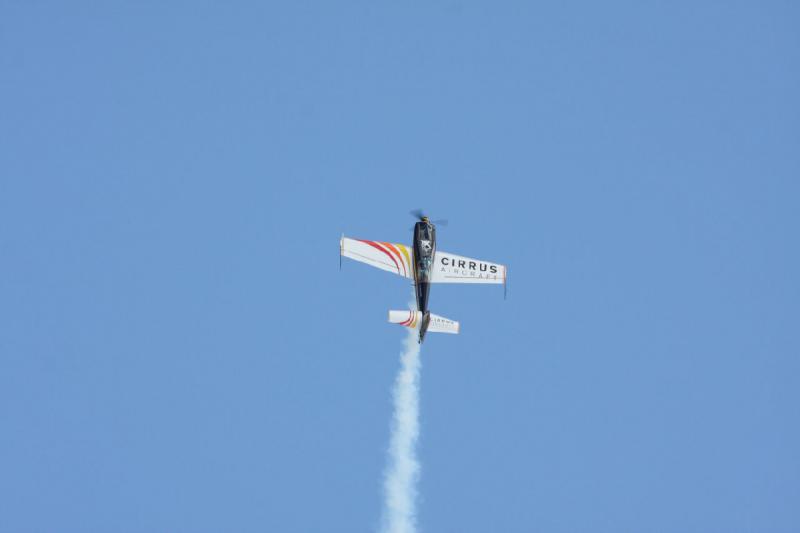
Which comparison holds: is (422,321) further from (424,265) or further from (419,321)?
(424,265)

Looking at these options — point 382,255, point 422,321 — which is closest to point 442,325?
point 422,321

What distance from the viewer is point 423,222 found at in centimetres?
6200

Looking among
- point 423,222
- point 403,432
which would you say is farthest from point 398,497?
point 423,222

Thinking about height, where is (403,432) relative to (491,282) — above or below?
below

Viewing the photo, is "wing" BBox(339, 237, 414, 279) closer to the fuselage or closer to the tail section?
the fuselage

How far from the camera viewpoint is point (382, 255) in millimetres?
62344

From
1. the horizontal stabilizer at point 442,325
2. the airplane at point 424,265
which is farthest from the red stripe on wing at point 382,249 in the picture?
the horizontal stabilizer at point 442,325

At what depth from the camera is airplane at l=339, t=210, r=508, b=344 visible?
60344 millimetres

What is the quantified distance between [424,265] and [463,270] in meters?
2.77

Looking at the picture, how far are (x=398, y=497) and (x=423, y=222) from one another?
12939mm

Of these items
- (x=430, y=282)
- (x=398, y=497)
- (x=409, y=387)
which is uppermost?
(x=430, y=282)

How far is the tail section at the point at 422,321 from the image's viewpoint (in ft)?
193

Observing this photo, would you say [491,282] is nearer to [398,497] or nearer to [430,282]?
[430,282]

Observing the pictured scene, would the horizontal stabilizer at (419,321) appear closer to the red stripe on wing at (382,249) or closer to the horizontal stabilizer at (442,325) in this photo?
the horizontal stabilizer at (442,325)
